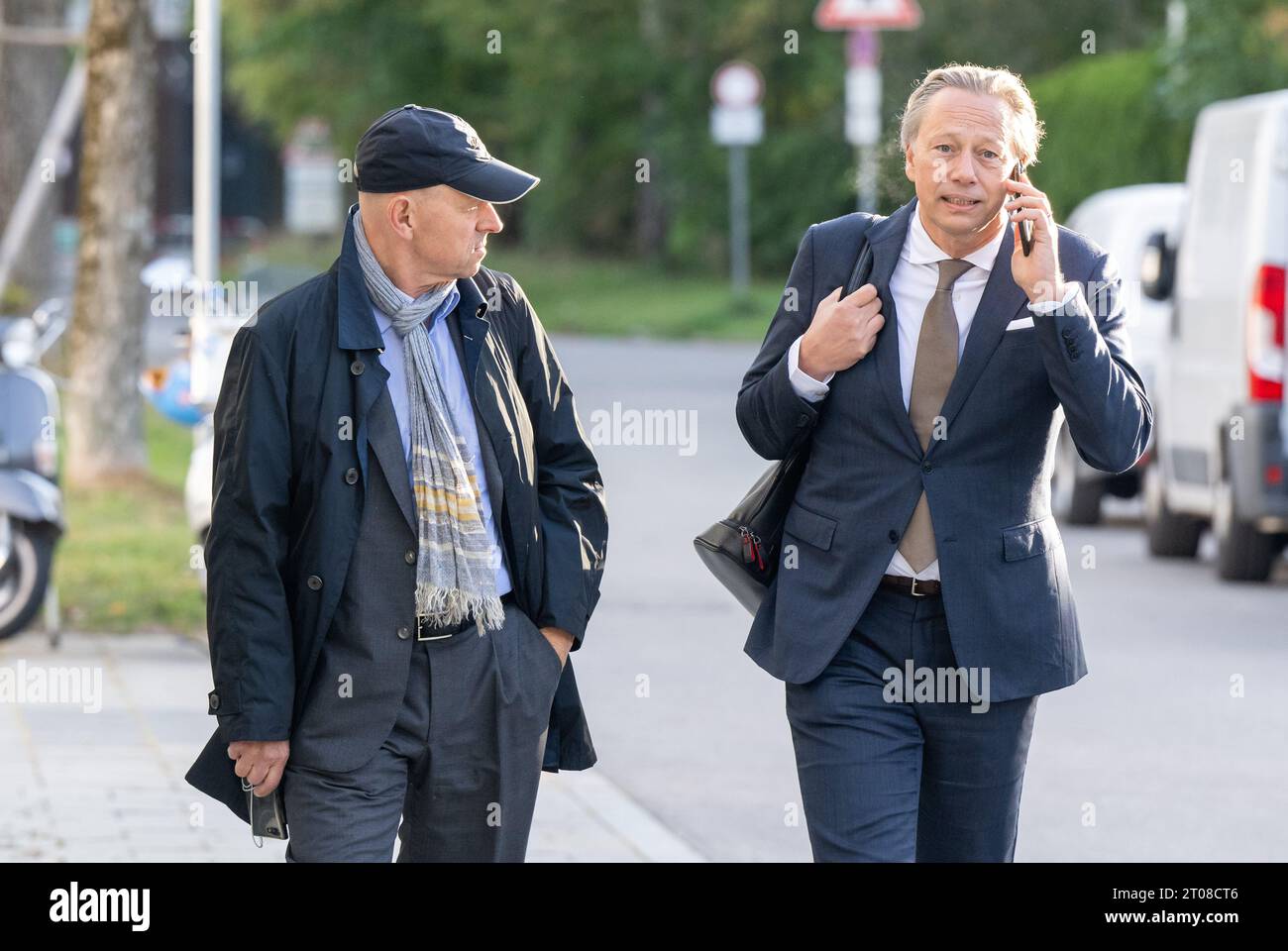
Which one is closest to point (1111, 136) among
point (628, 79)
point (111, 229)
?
point (111, 229)

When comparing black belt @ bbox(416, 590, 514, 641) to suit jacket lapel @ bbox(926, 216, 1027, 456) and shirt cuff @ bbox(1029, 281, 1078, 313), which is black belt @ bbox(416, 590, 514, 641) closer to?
suit jacket lapel @ bbox(926, 216, 1027, 456)

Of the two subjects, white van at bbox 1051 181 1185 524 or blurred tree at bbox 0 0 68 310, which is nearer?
white van at bbox 1051 181 1185 524

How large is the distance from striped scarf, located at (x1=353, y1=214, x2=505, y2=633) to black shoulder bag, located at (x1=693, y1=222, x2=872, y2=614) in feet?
1.72

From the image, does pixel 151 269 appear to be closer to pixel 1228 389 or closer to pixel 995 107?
pixel 1228 389

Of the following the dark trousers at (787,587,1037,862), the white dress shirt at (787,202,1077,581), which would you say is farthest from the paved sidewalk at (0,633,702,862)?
the white dress shirt at (787,202,1077,581)

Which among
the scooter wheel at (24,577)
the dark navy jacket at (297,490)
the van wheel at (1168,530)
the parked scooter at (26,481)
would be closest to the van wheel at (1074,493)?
the van wheel at (1168,530)

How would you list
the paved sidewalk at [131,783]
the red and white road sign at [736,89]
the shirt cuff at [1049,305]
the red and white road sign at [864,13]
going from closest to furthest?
the shirt cuff at [1049,305] → the paved sidewalk at [131,783] → the red and white road sign at [864,13] → the red and white road sign at [736,89]

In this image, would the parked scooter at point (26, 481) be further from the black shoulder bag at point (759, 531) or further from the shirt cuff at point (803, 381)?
the shirt cuff at point (803, 381)

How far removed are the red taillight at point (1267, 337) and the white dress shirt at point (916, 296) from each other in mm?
8092

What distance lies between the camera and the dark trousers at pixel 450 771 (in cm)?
401

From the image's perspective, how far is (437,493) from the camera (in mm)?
4031

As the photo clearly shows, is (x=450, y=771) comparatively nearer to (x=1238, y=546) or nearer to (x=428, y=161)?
(x=428, y=161)

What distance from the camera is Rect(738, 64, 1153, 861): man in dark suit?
4176mm

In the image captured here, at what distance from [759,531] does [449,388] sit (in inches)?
26.0
